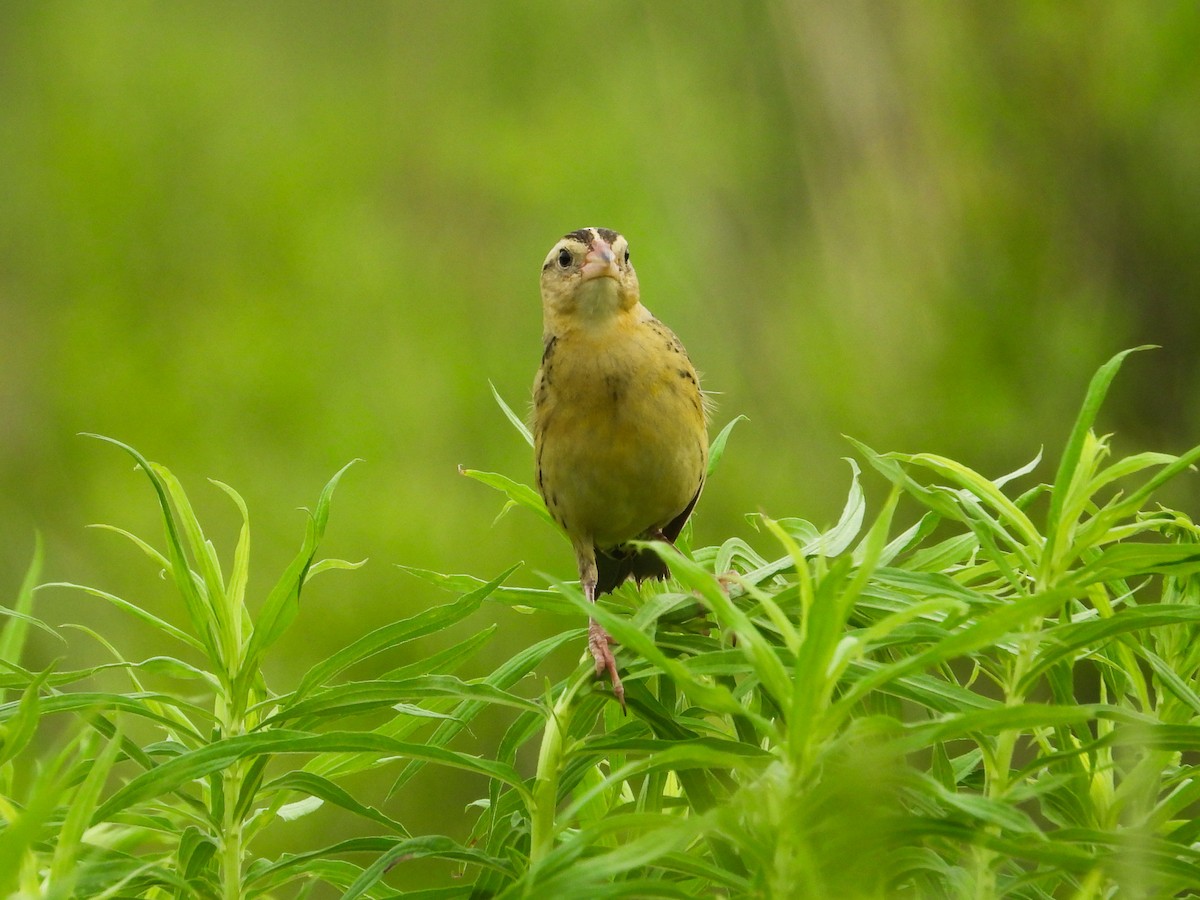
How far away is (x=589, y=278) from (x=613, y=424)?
1.34 ft

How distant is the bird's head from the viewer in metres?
3.13

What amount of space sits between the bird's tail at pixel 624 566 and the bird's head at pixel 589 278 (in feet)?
1.73

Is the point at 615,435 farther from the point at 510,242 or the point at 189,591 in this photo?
the point at 510,242

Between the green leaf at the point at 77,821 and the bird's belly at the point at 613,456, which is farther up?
the bird's belly at the point at 613,456

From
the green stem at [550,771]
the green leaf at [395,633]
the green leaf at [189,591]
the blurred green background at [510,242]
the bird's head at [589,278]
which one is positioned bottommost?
the green stem at [550,771]

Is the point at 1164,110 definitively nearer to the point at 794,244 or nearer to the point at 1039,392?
the point at 1039,392

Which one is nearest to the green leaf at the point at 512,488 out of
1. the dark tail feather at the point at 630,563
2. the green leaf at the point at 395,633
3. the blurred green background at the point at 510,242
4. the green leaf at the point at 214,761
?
the green leaf at the point at 395,633

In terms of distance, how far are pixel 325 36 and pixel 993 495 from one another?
43.1 feet

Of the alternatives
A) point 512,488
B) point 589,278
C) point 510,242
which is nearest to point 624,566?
point 589,278

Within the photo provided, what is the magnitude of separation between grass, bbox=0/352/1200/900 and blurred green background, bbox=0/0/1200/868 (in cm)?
615

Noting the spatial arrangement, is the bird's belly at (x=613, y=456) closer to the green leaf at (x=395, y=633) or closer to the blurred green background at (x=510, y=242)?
the green leaf at (x=395, y=633)

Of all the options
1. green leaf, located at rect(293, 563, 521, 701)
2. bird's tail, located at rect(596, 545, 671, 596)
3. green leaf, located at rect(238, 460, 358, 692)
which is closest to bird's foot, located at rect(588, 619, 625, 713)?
green leaf, located at rect(293, 563, 521, 701)

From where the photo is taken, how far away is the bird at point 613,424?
115 inches

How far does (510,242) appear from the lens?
12.1 metres
